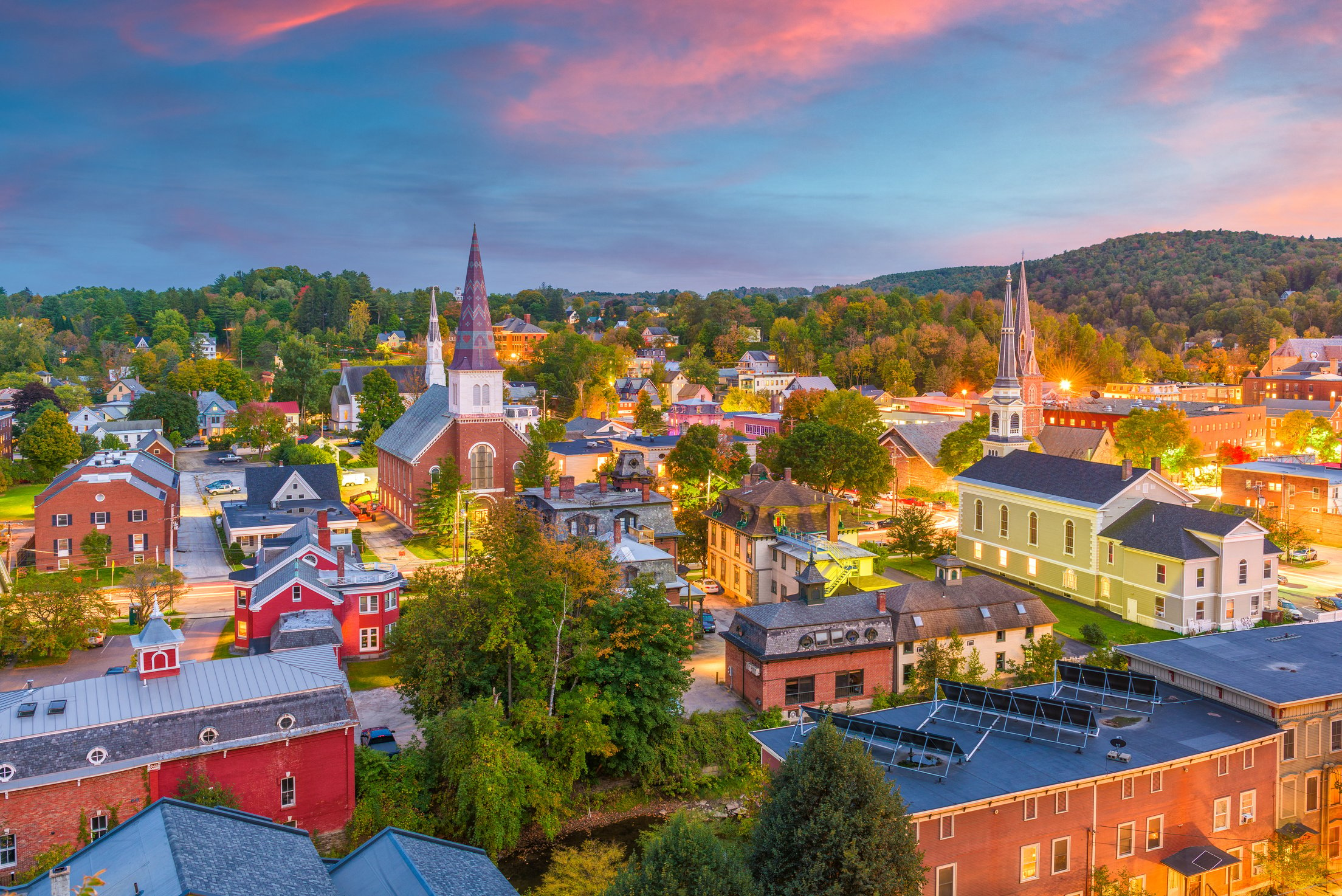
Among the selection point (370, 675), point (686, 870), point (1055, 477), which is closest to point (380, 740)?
Answer: point (370, 675)

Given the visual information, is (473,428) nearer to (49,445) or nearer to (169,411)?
(49,445)

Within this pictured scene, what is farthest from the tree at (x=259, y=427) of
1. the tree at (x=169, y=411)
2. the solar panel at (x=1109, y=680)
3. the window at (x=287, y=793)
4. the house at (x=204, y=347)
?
the solar panel at (x=1109, y=680)

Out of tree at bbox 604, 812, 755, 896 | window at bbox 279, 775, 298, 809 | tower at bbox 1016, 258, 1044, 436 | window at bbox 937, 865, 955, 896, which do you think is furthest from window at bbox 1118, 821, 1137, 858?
tower at bbox 1016, 258, 1044, 436

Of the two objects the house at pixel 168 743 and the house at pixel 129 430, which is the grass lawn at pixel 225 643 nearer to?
the house at pixel 168 743

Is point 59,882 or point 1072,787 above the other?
point 59,882

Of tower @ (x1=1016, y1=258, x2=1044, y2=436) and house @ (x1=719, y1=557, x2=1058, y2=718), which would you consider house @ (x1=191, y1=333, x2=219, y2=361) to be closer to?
tower @ (x1=1016, y1=258, x2=1044, y2=436)

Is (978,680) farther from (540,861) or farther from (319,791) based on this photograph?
(319,791)
